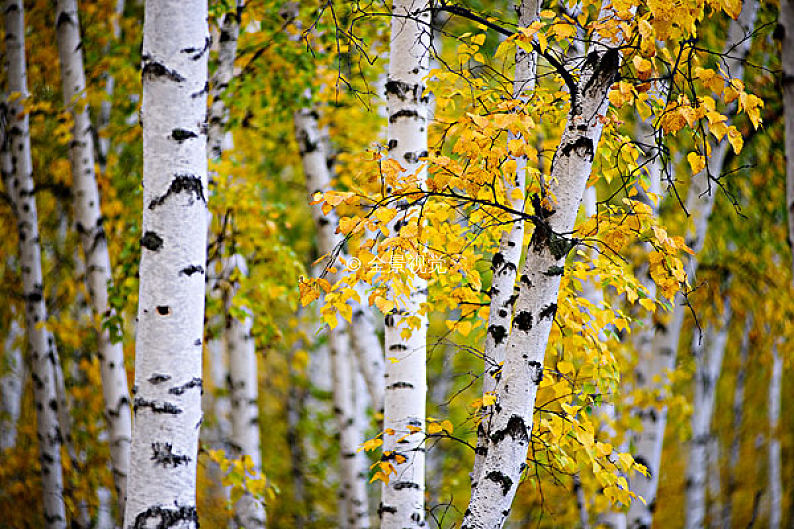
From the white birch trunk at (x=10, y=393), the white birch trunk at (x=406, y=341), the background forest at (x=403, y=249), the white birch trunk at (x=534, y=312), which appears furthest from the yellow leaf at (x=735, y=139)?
the white birch trunk at (x=10, y=393)

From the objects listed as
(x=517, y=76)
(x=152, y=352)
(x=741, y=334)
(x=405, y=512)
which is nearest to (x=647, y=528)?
(x=405, y=512)

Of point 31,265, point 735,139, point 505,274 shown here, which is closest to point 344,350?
point 31,265

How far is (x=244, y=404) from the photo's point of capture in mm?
5762

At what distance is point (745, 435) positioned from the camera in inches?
494

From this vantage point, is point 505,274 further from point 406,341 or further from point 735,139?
point 735,139

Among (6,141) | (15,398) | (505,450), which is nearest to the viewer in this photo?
(505,450)

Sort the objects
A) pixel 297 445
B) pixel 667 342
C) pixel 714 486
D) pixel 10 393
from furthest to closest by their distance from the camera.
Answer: pixel 714 486 → pixel 297 445 → pixel 10 393 → pixel 667 342

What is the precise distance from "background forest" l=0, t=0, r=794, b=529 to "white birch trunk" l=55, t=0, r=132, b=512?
0.08 ft

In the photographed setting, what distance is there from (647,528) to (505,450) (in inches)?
137

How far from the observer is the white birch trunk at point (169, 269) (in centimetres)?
238

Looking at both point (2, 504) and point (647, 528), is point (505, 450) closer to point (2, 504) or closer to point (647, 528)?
point (647, 528)

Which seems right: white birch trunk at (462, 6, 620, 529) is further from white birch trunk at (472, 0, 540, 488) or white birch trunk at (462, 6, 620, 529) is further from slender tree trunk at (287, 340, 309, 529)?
slender tree trunk at (287, 340, 309, 529)

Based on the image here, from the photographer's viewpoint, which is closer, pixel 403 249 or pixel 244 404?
pixel 403 249

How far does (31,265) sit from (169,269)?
12.2 ft
